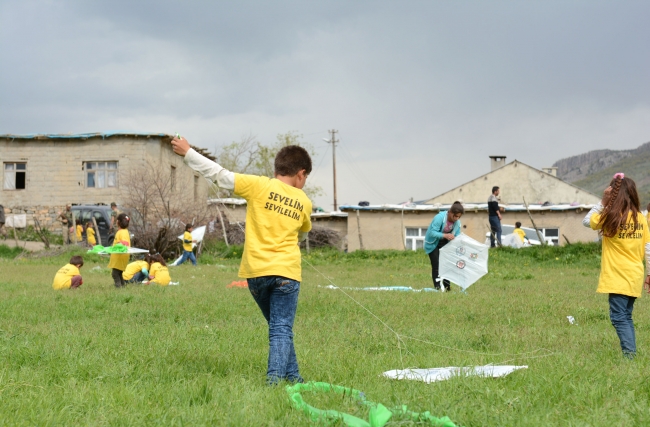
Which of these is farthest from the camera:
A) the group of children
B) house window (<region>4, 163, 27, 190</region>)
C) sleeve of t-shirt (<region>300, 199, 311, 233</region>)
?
house window (<region>4, 163, 27, 190</region>)

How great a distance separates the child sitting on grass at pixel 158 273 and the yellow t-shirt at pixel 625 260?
417 inches

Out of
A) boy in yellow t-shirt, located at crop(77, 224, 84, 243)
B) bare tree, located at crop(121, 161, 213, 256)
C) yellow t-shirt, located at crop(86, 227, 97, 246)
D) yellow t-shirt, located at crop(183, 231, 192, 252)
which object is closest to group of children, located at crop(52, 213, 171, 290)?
yellow t-shirt, located at crop(183, 231, 192, 252)

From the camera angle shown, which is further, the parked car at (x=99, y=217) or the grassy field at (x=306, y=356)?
the parked car at (x=99, y=217)

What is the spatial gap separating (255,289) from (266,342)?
2.04 metres

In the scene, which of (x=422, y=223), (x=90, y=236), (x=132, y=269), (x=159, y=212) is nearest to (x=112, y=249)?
(x=132, y=269)

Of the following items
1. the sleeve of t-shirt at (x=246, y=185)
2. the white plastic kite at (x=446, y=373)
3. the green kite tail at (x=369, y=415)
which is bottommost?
the white plastic kite at (x=446, y=373)

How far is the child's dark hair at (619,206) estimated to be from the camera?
22.9 ft

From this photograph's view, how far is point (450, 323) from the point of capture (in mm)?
9445

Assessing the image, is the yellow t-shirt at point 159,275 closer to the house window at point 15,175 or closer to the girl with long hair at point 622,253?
the girl with long hair at point 622,253

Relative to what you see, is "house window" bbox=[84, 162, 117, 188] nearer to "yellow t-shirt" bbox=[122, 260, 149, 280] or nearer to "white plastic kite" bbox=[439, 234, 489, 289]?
"yellow t-shirt" bbox=[122, 260, 149, 280]

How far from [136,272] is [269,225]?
1116 cm

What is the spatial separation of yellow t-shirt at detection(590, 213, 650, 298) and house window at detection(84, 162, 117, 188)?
3752 centimetres

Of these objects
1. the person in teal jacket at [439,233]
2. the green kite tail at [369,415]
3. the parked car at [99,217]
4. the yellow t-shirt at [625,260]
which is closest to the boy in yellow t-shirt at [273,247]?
the green kite tail at [369,415]

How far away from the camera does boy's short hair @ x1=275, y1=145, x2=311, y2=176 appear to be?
5613 millimetres
